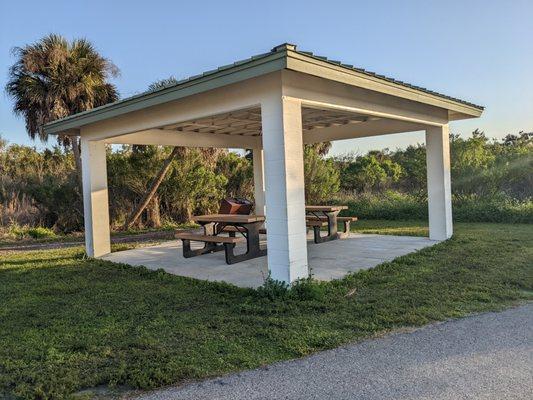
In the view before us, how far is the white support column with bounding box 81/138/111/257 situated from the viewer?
8305mm

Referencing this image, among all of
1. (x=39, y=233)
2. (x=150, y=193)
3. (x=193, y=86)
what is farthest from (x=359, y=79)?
(x=39, y=233)

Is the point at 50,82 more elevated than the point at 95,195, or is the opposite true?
the point at 50,82

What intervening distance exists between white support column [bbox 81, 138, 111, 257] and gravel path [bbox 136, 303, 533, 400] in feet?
20.8

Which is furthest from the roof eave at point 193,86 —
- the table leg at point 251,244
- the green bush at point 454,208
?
the green bush at point 454,208

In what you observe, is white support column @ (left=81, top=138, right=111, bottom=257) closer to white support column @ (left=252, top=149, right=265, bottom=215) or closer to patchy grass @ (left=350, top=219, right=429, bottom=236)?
white support column @ (left=252, top=149, right=265, bottom=215)

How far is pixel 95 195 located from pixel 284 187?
503 cm

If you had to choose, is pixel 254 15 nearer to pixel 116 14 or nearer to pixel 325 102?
pixel 116 14

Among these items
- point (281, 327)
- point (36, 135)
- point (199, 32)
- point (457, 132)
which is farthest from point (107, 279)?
point (457, 132)

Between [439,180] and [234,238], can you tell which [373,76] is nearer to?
[234,238]

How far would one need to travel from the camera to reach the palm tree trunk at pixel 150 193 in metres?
12.8

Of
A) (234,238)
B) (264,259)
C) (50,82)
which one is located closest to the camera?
(234,238)

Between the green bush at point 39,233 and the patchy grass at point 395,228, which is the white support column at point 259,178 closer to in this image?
the patchy grass at point 395,228

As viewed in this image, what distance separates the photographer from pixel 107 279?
6.36 metres

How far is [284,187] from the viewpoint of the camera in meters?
4.88
